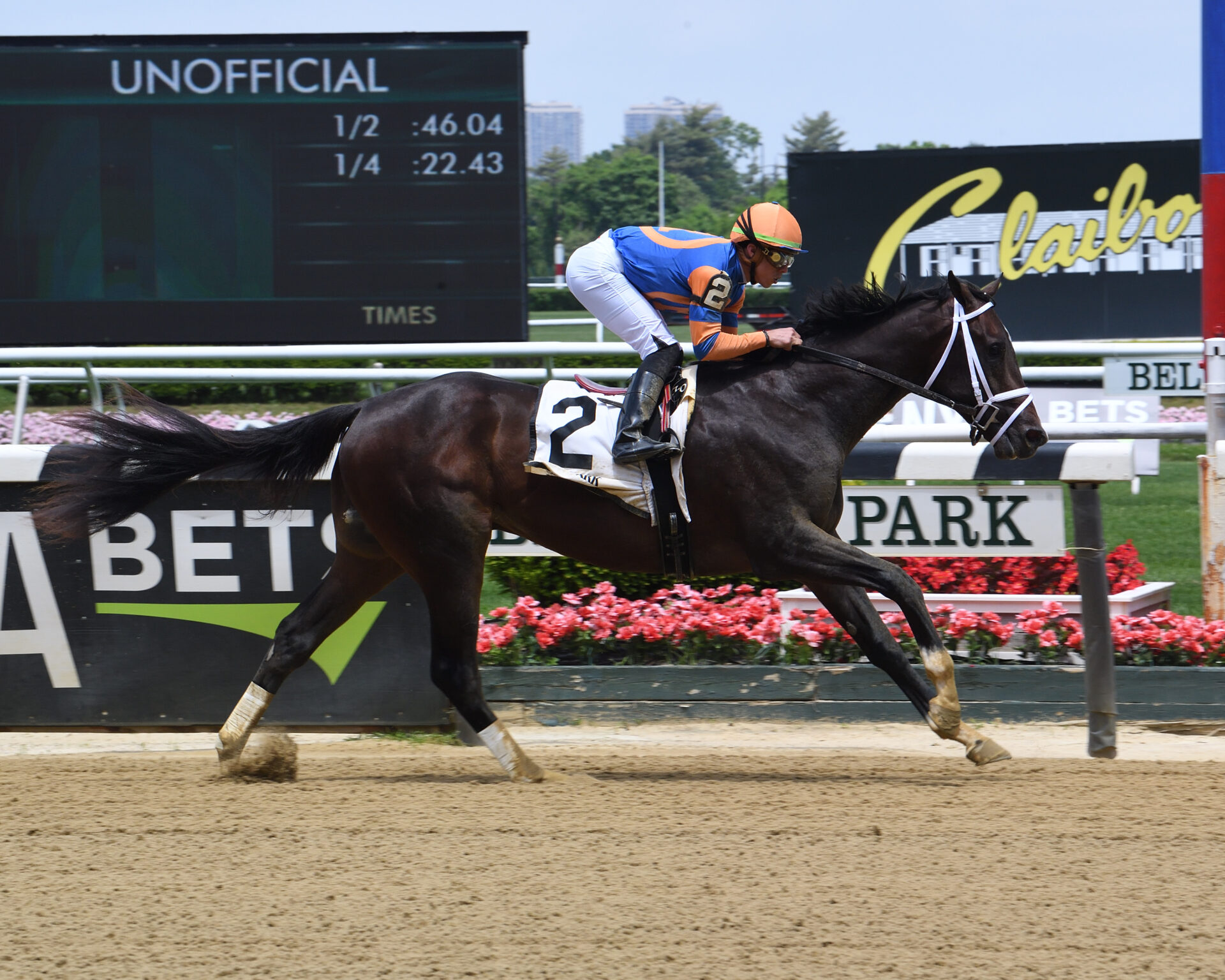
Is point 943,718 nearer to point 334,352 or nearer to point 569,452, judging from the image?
point 569,452

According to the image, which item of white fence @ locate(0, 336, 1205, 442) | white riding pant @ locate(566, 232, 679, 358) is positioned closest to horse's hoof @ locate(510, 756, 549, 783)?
white riding pant @ locate(566, 232, 679, 358)

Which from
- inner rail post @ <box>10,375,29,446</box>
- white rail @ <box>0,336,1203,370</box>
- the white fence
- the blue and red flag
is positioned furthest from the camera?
white rail @ <box>0,336,1203,370</box>

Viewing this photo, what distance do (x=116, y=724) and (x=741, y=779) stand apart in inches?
88.1

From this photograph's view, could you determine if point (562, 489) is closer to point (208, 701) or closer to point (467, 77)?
point (208, 701)

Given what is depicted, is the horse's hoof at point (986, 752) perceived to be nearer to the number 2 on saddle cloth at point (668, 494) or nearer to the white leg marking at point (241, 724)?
the number 2 on saddle cloth at point (668, 494)

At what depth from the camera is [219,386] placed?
476 inches

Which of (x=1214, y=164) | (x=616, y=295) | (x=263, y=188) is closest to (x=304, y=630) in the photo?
(x=616, y=295)

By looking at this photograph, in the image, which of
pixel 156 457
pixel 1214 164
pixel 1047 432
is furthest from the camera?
pixel 1047 432

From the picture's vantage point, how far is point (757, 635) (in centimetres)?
501

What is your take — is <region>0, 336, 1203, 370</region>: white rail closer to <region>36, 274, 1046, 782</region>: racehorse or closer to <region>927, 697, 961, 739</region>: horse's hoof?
<region>36, 274, 1046, 782</region>: racehorse

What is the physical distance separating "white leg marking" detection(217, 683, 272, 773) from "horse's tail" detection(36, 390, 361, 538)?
69cm

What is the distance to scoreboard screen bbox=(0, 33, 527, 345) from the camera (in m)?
8.91

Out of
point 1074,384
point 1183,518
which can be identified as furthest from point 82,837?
point 1074,384

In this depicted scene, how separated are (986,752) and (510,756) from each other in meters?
1.43
